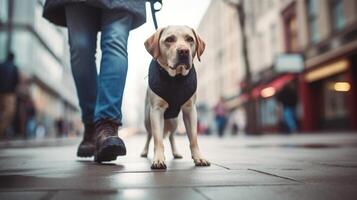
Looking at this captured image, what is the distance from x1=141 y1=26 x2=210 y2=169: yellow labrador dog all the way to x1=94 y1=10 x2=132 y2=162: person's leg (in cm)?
25

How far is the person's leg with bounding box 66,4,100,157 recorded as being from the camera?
358 cm

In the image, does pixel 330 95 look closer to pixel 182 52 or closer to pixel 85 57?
pixel 85 57

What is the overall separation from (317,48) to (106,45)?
58.5 ft

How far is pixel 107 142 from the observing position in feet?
9.90

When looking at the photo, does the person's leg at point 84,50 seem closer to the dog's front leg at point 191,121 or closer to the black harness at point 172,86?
the black harness at point 172,86

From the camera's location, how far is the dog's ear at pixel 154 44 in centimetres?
327

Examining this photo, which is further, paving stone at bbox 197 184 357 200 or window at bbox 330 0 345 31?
window at bbox 330 0 345 31

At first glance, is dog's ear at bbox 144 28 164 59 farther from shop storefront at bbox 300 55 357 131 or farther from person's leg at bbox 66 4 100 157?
shop storefront at bbox 300 55 357 131

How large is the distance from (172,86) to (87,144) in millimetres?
1029

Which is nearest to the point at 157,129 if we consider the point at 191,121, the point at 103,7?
the point at 191,121

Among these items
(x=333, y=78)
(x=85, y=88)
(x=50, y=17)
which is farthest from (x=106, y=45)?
(x=333, y=78)

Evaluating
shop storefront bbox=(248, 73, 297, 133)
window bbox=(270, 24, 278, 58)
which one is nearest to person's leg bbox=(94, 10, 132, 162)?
shop storefront bbox=(248, 73, 297, 133)

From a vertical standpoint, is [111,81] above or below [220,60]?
below

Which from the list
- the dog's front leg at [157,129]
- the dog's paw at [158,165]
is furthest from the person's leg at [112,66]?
the dog's paw at [158,165]
